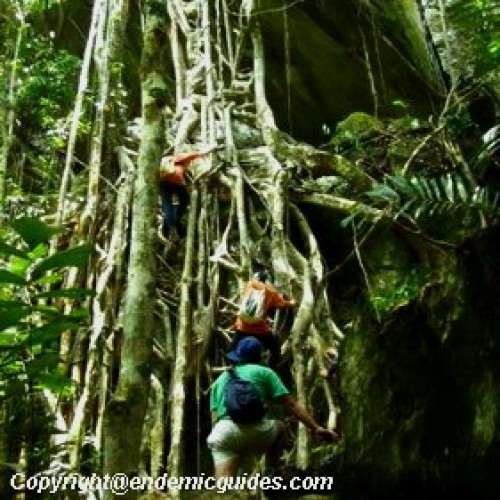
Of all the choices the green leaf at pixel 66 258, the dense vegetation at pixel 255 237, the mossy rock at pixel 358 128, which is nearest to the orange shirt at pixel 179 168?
the dense vegetation at pixel 255 237

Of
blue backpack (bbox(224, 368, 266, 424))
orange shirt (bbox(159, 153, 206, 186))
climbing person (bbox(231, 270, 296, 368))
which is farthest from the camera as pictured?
orange shirt (bbox(159, 153, 206, 186))

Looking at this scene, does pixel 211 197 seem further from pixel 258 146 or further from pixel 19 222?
pixel 19 222

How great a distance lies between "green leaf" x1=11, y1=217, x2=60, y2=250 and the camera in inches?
61.0

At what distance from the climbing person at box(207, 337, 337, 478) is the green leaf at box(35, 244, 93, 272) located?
1.41 m

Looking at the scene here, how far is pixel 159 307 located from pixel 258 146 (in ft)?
5.29

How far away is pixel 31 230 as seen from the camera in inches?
61.4

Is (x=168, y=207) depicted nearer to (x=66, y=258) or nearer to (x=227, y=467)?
(x=227, y=467)

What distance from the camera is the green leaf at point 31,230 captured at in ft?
A: 5.08

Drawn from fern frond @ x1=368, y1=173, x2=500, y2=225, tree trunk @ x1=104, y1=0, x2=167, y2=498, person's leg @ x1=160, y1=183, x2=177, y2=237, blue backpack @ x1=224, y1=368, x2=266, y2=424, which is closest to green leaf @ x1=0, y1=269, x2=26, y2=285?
tree trunk @ x1=104, y1=0, x2=167, y2=498

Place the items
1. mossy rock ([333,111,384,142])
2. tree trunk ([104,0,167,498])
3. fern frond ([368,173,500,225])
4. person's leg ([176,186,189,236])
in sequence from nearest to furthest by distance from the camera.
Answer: tree trunk ([104,0,167,498]), fern frond ([368,173,500,225]), person's leg ([176,186,189,236]), mossy rock ([333,111,384,142])


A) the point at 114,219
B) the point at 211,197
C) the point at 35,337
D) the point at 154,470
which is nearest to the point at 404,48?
the point at 211,197

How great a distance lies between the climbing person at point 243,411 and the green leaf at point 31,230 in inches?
59.1

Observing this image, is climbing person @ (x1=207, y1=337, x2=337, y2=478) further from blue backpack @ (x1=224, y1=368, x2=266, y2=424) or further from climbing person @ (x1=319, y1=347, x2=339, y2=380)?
climbing person @ (x1=319, y1=347, x2=339, y2=380)

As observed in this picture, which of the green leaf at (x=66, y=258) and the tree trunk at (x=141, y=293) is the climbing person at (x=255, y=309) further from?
the green leaf at (x=66, y=258)
